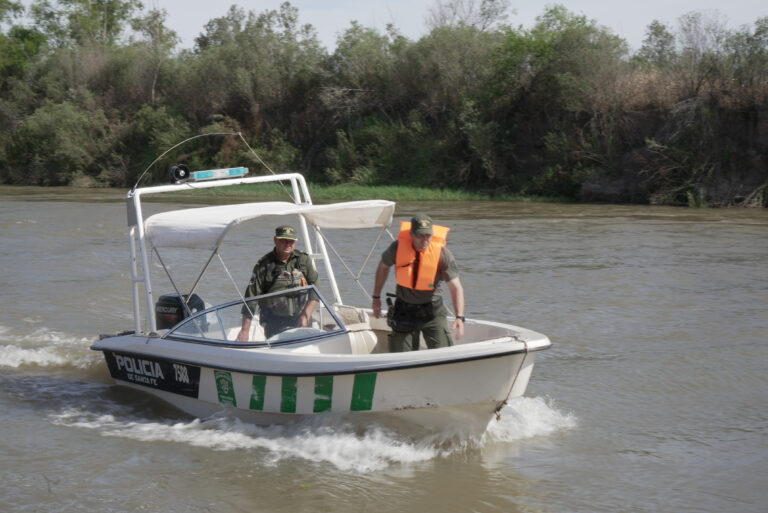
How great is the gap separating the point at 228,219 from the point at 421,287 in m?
1.63

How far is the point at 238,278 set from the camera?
14.2m

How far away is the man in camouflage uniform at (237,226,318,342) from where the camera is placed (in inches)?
273

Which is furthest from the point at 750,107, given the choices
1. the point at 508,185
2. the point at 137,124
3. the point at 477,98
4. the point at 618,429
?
the point at 137,124

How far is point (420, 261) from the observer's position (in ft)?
21.4

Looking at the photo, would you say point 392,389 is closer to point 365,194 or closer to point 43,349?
point 43,349

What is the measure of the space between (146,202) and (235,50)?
16768 mm

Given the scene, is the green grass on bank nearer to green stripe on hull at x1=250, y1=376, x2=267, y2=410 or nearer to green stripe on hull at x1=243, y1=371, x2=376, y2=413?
green stripe on hull at x1=243, y1=371, x2=376, y2=413

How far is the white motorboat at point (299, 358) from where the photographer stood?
607 cm

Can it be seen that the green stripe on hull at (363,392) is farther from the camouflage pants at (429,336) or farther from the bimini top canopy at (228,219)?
the bimini top canopy at (228,219)

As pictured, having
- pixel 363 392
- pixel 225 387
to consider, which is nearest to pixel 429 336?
pixel 363 392

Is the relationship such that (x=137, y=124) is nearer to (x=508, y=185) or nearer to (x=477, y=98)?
(x=477, y=98)

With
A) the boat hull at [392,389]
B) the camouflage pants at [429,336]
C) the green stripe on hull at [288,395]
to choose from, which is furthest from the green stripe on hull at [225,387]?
the camouflage pants at [429,336]

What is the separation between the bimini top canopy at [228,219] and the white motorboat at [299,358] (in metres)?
0.01

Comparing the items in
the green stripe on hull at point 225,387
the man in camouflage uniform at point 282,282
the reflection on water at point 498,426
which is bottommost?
the reflection on water at point 498,426
